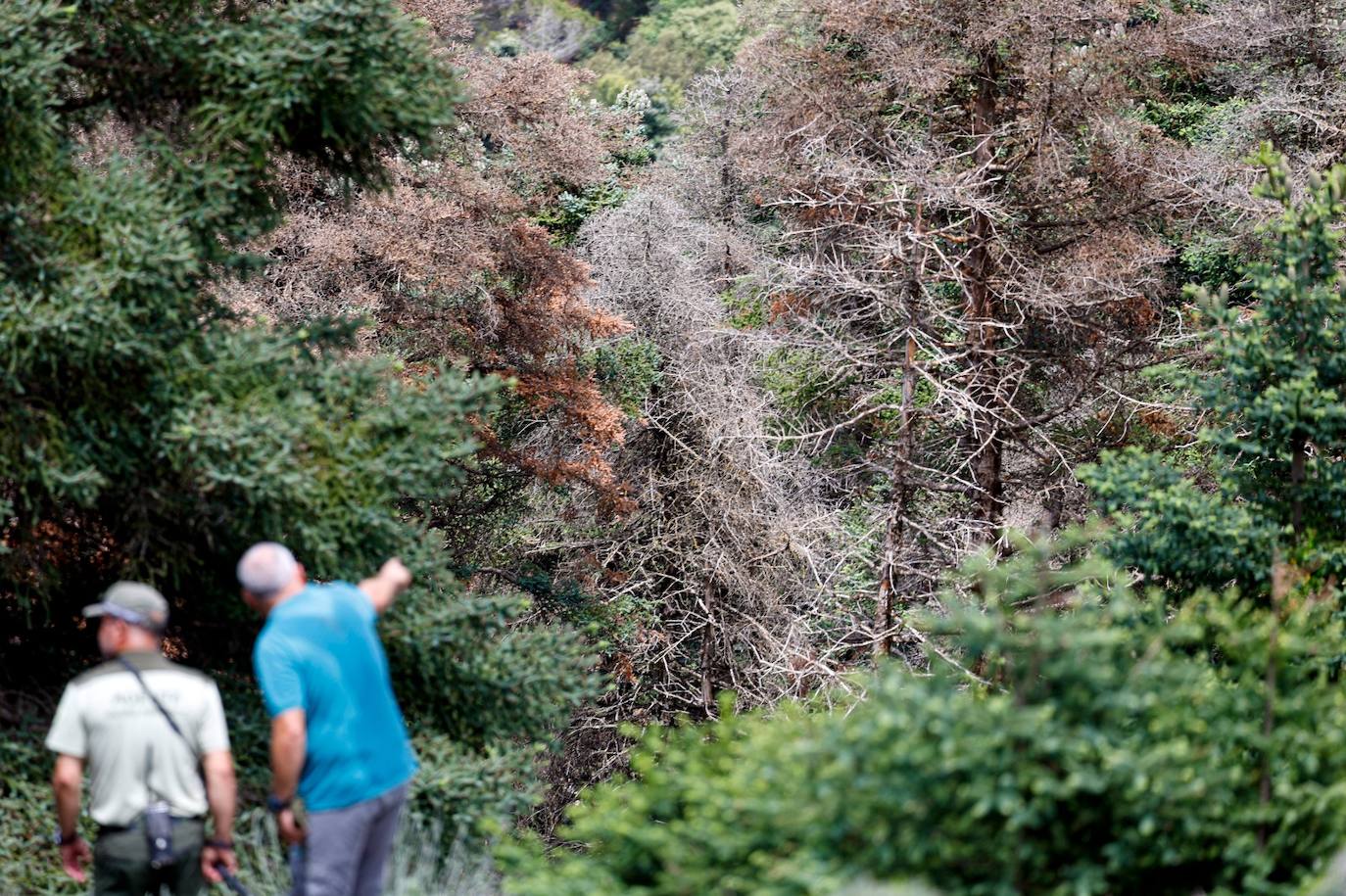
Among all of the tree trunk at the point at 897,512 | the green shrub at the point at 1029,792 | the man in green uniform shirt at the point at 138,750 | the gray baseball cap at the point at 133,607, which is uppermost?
the gray baseball cap at the point at 133,607

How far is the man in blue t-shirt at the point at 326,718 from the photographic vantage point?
4105 millimetres

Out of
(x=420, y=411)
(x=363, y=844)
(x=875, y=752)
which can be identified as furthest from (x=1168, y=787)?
(x=420, y=411)

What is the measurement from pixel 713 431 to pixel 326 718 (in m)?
11.3

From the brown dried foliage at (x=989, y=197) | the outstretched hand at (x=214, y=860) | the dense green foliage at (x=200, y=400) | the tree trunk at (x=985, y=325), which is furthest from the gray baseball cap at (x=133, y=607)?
the tree trunk at (x=985, y=325)

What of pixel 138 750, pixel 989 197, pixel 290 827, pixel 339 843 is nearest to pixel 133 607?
pixel 138 750

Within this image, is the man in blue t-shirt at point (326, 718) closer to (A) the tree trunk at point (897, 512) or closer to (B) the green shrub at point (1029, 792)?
(B) the green shrub at point (1029, 792)

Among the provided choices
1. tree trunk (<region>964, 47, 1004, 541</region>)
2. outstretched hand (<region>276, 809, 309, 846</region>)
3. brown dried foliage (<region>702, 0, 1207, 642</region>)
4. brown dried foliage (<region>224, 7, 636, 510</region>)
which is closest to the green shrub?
outstretched hand (<region>276, 809, 309, 846</region>)

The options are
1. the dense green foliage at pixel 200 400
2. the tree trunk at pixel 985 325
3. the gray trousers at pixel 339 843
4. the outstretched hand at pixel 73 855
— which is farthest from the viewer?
the tree trunk at pixel 985 325

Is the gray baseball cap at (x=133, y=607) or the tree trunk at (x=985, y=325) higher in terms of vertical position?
the gray baseball cap at (x=133, y=607)

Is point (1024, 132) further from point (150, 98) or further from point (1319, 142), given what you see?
point (150, 98)

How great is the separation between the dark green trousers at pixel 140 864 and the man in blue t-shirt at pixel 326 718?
50 cm

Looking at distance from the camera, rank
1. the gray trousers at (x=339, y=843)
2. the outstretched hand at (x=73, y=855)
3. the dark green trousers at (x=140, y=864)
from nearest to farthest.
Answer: the gray trousers at (x=339, y=843) → the dark green trousers at (x=140, y=864) → the outstretched hand at (x=73, y=855)

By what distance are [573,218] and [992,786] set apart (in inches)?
734

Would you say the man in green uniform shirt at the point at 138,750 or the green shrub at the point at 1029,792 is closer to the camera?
the green shrub at the point at 1029,792
